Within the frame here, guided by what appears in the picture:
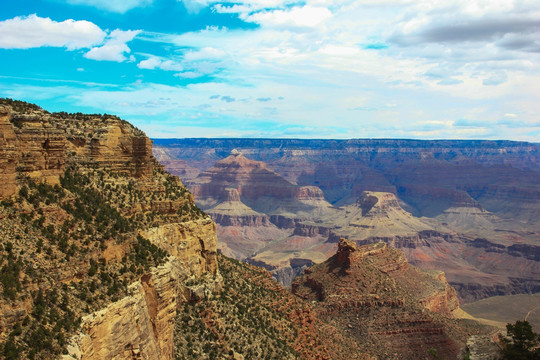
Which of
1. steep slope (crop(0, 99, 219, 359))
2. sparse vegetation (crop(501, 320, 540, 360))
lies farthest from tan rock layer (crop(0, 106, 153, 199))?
sparse vegetation (crop(501, 320, 540, 360))

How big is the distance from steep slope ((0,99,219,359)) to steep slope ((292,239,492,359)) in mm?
33067

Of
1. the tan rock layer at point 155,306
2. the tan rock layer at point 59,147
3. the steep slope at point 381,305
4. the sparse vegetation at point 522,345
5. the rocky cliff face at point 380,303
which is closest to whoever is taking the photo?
the tan rock layer at point 155,306

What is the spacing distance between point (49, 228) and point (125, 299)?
524cm

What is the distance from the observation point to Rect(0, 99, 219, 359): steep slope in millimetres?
22812

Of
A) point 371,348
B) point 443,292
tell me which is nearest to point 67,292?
point 371,348

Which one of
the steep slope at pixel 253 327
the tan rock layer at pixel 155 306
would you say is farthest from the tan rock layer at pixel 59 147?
the steep slope at pixel 253 327

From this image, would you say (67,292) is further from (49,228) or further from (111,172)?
(111,172)

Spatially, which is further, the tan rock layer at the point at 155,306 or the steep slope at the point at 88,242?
the tan rock layer at the point at 155,306

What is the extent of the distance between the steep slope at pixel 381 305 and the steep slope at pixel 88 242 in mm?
33067

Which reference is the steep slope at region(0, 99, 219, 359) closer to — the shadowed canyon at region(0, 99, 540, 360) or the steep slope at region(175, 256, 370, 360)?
the shadowed canyon at region(0, 99, 540, 360)

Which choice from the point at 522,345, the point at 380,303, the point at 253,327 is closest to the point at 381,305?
the point at 380,303

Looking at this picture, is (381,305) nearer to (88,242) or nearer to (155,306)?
(155,306)

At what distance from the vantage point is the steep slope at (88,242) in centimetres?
2281

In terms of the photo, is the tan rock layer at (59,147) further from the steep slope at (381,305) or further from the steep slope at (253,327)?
the steep slope at (381,305)
